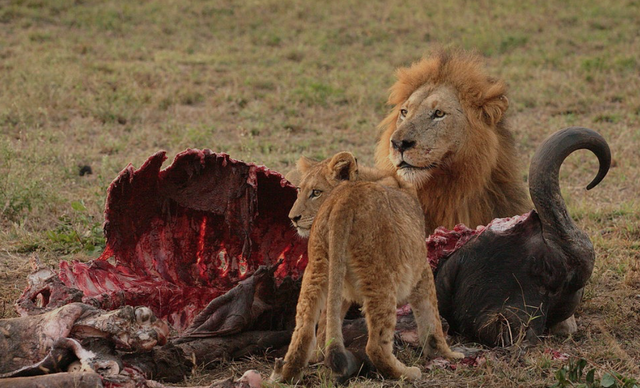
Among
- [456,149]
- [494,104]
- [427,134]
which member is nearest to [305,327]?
[427,134]

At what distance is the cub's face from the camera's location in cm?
402

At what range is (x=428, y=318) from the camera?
384 cm

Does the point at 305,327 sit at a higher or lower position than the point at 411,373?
higher

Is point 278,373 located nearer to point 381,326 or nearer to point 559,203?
point 381,326

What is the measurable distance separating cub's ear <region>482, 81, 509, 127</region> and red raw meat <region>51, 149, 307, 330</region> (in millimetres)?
1436

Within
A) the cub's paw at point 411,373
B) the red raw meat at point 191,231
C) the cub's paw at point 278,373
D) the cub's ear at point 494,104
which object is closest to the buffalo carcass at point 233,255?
the red raw meat at point 191,231

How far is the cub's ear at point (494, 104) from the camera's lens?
16.8 feet

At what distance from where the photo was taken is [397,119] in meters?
5.36

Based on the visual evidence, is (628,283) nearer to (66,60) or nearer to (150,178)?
(150,178)

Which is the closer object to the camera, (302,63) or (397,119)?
(397,119)

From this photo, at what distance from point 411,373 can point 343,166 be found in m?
1.05

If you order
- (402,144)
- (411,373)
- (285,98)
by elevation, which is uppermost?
(402,144)

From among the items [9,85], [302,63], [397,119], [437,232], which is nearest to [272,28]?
[302,63]

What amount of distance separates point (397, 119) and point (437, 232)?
3.48 feet
